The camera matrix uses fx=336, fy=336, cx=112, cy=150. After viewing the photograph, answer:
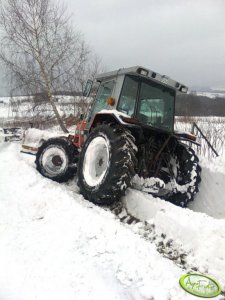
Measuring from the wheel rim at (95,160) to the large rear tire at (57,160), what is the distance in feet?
3.40

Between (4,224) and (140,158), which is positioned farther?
(140,158)

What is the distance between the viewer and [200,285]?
286 cm

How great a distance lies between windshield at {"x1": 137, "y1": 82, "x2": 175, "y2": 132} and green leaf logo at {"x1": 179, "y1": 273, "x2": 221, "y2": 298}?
9.19 feet

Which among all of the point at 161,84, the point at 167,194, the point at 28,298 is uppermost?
the point at 161,84

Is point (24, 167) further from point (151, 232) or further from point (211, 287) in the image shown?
point (211, 287)

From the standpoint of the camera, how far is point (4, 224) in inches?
154

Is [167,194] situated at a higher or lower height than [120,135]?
lower

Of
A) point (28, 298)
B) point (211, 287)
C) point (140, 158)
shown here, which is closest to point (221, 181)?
point (140, 158)

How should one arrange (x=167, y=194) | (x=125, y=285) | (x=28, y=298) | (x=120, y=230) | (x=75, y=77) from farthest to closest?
(x=75, y=77), (x=167, y=194), (x=120, y=230), (x=125, y=285), (x=28, y=298)

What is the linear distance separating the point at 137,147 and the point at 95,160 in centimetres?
68

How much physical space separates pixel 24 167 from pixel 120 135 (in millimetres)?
2559

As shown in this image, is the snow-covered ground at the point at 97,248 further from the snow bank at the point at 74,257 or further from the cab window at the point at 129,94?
the cab window at the point at 129,94

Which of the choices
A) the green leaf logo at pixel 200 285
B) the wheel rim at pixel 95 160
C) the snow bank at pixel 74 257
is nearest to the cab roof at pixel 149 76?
the wheel rim at pixel 95 160

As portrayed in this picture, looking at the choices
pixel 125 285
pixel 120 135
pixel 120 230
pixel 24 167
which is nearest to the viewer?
pixel 125 285
